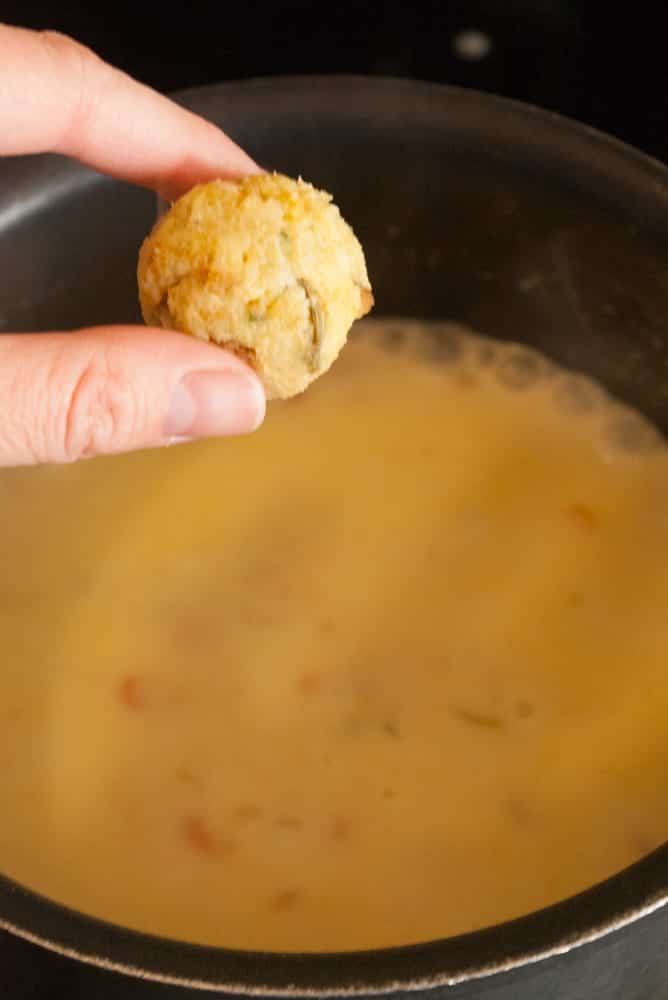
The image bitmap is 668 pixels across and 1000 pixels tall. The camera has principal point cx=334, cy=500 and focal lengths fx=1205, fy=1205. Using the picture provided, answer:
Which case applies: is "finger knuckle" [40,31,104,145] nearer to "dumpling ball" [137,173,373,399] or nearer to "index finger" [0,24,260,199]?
"index finger" [0,24,260,199]

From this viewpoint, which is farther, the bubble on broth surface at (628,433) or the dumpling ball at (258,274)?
the bubble on broth surface at (628,433)

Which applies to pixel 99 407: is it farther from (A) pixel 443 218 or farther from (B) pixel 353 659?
(A) pixel 443 218

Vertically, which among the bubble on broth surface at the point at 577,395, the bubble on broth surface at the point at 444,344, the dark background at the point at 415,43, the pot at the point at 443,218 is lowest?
the bubble on broth surface at the point at 577,395

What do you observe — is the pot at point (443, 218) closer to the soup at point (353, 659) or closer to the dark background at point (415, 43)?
the soup at point (353, 659)

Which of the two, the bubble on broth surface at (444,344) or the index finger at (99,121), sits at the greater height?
the index finger at (99,121)

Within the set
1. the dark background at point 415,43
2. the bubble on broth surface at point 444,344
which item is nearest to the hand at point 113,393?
the bubble on broth surface at point 444,344

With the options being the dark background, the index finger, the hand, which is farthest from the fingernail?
the dark background
